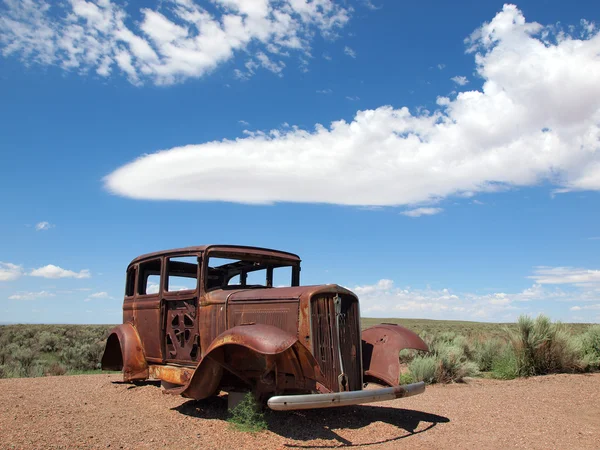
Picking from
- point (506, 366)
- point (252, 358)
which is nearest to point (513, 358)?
point (506, 366)

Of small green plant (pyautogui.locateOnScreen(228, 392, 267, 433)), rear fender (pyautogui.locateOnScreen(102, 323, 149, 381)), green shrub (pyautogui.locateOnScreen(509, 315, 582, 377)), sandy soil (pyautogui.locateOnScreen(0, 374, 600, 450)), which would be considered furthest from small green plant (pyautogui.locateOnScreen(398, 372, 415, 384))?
rear fender (pyautogui.locateOnScreen(102, 323, 149, 381))

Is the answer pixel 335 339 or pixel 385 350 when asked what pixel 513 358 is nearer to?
pixel 385 350

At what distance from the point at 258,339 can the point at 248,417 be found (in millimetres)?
1153

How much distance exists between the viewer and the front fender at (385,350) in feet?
22.0

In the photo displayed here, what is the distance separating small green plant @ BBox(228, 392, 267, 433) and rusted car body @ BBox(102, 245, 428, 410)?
24cm

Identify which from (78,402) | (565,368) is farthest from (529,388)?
(78,402)

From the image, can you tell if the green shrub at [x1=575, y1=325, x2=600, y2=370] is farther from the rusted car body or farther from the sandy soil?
the rusted car body

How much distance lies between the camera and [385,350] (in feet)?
22.7

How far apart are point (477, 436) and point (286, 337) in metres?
2.79

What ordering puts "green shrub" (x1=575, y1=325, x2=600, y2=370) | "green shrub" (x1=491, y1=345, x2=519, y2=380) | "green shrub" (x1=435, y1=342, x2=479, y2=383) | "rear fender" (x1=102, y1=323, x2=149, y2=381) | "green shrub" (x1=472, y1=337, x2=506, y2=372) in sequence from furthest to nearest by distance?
"green shrub" (x1=472, y1=337, x2=506, y2=372) → "green shrub" (x1=575, y1=325, x2=600, y2=370) → "green shrub" (x1=491, y1=345, x2=519, y2=380) → "green shrub" (x1=435, y1=342, x2=479, y2=383) → "rear fender" (x1=102, y1=323, x2=149, y2=381)

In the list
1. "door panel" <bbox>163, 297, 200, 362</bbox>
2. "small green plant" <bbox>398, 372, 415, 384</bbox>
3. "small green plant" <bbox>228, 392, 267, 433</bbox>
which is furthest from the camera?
"small green plant" <bbox>398, 372, 415, 384</bbox>

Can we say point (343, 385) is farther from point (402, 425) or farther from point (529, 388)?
point (529, 388)

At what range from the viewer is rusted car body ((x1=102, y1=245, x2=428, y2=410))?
561 cm

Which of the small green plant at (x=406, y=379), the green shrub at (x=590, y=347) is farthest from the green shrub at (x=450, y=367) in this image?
the green shrub at (x=590, y=347)
